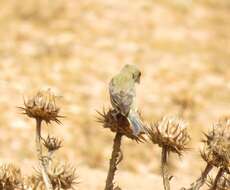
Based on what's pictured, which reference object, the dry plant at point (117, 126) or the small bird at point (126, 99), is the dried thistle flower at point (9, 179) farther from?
the small bird at point (126, 99)

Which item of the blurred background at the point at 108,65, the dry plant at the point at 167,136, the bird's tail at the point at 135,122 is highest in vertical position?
the blurred background at the point at 108,65

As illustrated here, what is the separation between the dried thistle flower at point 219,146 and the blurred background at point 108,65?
14.9 feet

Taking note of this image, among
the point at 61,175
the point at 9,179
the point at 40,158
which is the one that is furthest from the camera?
the point at 61,175

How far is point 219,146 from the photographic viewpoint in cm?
300

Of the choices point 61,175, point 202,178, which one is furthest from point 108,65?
point 202,178

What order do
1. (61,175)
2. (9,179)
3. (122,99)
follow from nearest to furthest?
(122,99)
(9,179)
(61,175)

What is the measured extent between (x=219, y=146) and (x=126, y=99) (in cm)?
45

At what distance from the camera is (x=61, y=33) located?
46.0ft

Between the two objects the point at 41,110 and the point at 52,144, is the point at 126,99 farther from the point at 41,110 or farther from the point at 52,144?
the point at 52,144

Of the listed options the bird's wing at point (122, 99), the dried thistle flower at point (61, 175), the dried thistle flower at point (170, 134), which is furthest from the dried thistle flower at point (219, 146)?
the dried thistle flower at point (61, 175)

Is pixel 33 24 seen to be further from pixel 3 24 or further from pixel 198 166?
pixel 198 166

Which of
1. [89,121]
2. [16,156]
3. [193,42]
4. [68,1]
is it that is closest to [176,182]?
[16,156]

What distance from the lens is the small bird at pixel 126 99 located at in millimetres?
2822

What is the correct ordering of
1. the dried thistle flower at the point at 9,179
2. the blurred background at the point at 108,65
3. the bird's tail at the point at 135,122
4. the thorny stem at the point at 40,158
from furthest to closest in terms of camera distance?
the blurred background at the point at 108,65 < the dried thistle flower at the point at 9,179 < the thorny stem at the point at 40,158 < the bird's tail at the point at 135,122
